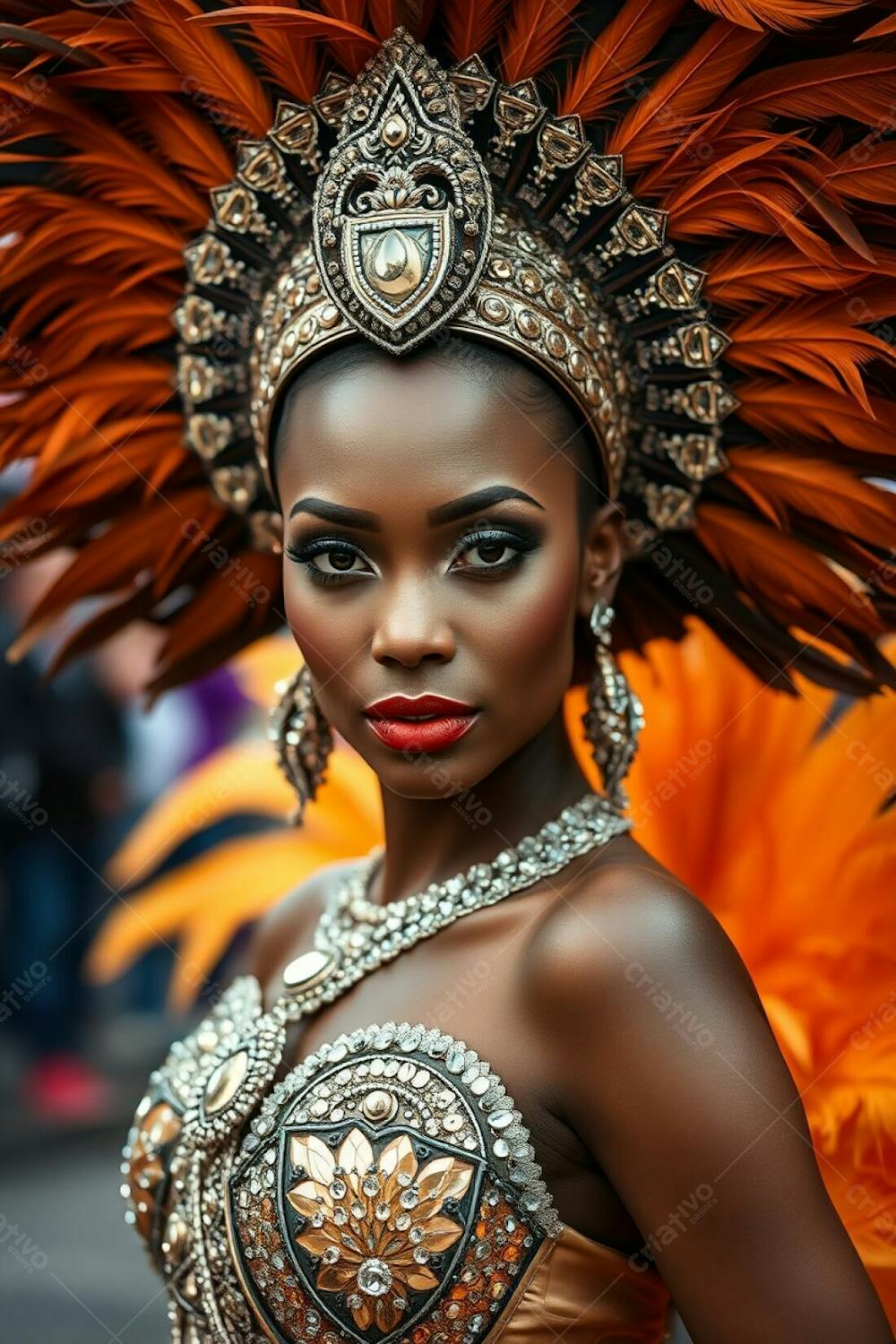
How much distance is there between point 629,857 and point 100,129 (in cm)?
125

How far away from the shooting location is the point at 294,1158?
1.82 m

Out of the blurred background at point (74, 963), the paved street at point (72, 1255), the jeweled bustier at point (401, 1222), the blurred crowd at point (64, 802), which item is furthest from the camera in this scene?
the blurred crowd at point (64, 802)

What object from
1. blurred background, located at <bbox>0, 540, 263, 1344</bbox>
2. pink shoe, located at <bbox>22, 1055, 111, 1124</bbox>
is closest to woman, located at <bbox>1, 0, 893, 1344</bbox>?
blurred background, located at <bbox>0, 540, 263, 1344</bbox>

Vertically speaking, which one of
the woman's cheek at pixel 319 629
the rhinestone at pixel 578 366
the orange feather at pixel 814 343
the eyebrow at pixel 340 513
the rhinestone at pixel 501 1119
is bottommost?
the rhinestone at pixel 501 1119

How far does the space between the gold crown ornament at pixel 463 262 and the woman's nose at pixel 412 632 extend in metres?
0.31

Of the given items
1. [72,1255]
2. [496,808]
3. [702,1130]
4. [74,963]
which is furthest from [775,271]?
[74,963]

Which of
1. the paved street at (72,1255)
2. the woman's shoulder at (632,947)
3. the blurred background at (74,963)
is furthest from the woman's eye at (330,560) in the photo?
the blurred background at (74,963)

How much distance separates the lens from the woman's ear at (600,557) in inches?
78.7

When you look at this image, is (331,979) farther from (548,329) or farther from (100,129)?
(100,129)

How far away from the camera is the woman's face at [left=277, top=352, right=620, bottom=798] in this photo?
177 centimetres

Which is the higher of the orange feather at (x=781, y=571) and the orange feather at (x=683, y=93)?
the orange feather at (x=683, y=93)

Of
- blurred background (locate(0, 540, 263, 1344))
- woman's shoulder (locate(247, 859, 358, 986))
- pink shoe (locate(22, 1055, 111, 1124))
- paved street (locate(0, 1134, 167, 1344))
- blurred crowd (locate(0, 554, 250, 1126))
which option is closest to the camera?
woman's shoulder (locate(247, 859, 358, 986))

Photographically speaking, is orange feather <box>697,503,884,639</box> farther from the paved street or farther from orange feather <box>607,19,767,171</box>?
the paved street

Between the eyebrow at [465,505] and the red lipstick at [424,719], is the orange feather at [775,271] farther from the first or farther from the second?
the red lipstick at [424,719]
